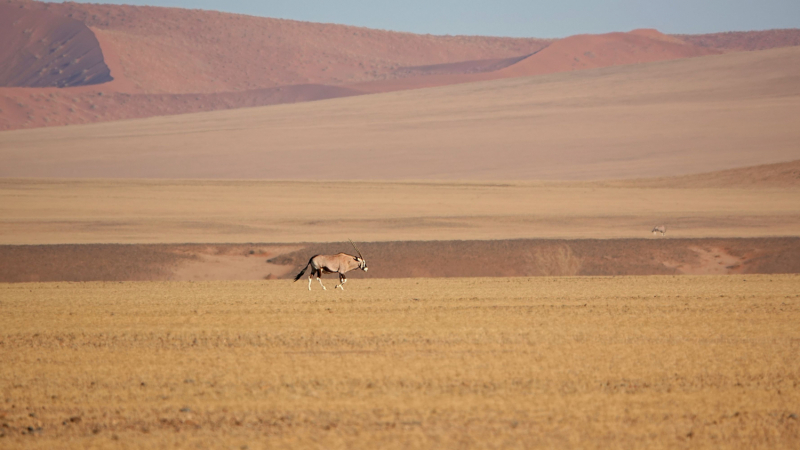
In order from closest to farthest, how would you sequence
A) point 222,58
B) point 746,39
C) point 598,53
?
point 598,53 < point 222,58 < point 746,39

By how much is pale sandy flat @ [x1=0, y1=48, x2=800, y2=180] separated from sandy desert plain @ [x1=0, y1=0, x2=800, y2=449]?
1.15ft

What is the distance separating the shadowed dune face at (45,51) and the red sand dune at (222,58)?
184 millimetres

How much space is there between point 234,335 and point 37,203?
970 inches

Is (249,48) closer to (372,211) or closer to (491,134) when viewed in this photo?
(491,134)

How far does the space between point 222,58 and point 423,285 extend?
113 metres

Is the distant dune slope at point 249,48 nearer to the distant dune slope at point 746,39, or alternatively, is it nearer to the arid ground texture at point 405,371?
the distant dune slope at point 746,39

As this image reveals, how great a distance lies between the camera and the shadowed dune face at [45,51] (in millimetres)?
105500

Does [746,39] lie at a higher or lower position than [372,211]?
higher

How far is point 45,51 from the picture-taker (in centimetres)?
11362

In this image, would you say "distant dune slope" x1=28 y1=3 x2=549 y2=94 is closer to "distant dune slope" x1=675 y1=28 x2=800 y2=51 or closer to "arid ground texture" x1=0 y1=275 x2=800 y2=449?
"distant dune slope" x1=675 y1=28 x2=800 y2=51

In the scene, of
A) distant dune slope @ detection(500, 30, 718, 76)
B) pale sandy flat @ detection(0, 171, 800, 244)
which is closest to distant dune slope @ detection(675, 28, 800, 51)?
distant dune slope @ detection(500, 30, 718, 76)

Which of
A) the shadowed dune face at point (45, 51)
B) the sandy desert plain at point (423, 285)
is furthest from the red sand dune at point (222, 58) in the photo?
the sandy desert plain at point (423, 285)

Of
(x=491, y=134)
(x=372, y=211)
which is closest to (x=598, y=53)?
(x=491, y=134)

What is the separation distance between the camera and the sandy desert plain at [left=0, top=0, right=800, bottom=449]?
6734mm
